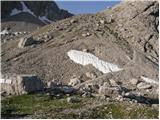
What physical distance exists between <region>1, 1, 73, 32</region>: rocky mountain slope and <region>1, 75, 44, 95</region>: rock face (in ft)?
291

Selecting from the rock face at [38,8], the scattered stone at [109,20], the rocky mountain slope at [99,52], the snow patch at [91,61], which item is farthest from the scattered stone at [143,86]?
the rock face at [38,8]

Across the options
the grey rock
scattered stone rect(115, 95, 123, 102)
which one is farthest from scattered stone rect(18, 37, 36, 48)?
scattered stone rect(115, 95, 123, 102)

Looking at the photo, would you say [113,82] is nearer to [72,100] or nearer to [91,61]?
[91,61]

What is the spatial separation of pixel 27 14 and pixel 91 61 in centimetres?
8548

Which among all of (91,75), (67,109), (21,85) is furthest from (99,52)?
(67,109)

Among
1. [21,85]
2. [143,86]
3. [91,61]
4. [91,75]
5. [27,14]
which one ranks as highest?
[27,14]

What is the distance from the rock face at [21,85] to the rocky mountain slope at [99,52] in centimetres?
787

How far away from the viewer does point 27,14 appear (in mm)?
157000

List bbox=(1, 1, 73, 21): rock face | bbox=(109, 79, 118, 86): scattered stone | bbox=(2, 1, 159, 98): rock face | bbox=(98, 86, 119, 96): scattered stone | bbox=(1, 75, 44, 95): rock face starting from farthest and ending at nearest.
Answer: bbox=(1, 1, 73, 21): rock face
bbox=(2, 1, 159, 98): rock face
bbox=(109, 79, 118, 86): scattered stone
bbox=(98, 86, 119, 96): scattered stone
bbox=(1, 75, 44, 95): rock face

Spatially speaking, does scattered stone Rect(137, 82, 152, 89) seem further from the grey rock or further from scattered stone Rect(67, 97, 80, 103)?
scattered stone Rect(67, 97, 80, 103)

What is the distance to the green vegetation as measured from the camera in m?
40.3

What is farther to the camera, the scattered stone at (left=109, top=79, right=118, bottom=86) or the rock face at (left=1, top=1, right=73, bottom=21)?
the rock face at (left=1, top=1, right=73, bottom=21)

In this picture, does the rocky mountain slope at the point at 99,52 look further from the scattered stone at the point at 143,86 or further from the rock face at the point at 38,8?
the rock face at the point at 38,8

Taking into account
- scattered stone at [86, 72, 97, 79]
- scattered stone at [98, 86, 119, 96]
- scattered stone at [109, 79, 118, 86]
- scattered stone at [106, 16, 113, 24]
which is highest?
scattered stone at [106, 16, 113, 24]
